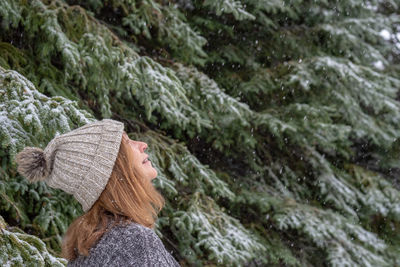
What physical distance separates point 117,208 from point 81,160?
0.85ft

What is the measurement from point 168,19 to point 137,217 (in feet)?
12.7

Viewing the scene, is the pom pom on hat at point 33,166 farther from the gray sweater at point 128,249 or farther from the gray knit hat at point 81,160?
the gray sweater at point 128,249

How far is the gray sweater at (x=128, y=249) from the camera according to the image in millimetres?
1750

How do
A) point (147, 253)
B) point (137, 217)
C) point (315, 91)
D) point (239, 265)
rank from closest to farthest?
1. point (147, 253)
2. point (137, 217)
3. point (239, 265)
4. point (315, 91)

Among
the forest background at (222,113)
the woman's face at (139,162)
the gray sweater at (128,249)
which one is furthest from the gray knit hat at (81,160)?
the forest background at (222,113)

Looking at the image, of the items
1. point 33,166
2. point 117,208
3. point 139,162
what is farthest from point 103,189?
point 33,166

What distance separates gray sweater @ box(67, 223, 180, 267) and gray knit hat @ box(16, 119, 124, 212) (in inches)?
7.9

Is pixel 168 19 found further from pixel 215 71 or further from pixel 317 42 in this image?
pixel 317 42

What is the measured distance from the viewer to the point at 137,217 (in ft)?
6.20

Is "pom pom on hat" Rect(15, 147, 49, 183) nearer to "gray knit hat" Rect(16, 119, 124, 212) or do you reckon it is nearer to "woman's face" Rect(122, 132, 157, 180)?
"gray knit hat" Rect(16, 119, 124, 212)

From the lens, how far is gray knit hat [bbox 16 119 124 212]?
1.89m

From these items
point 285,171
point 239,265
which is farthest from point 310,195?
point 239,265

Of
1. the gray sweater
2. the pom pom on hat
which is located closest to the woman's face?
the gray sweater

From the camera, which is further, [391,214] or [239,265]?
[391,214]
